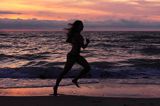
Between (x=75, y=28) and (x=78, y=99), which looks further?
(x=75, y=28)

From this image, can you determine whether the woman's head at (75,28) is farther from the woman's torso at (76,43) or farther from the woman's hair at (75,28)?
the woman's torso at (76,43)

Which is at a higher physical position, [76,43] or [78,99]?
[76,43]

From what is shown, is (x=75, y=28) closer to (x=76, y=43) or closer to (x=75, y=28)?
(x=75, y=28)


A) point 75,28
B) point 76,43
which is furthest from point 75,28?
point 76,43

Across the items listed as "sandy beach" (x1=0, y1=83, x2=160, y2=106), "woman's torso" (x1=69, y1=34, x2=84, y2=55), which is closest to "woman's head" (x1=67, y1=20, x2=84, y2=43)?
"woman's torso" (x1=69, y1=34, x2=84, y2=55)

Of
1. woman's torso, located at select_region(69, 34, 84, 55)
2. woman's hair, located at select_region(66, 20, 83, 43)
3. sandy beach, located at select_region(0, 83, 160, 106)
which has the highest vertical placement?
woman's hair, located at select_region(66, 20, 83, 43)

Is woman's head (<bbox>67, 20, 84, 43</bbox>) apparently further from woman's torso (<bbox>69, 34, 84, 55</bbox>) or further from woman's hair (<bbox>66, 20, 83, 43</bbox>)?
woman's torso (<bbox>69, 34, 84, 55</bbox>)

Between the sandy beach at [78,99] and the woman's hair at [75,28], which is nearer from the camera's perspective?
the sandy beach at [78,99]

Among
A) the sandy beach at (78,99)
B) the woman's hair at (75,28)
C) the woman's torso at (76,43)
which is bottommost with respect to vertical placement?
the sandy beach at (78,99)

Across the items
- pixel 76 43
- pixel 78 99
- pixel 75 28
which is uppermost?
pixel 75 28

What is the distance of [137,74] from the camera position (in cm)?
1867

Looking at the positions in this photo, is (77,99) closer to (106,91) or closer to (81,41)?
(81,41)

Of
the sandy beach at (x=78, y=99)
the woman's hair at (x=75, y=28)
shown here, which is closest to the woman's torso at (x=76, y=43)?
the woman's hair at (x=75, y=28)

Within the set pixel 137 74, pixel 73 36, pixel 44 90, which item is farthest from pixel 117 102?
pixel 137 74
